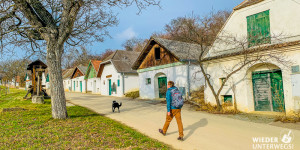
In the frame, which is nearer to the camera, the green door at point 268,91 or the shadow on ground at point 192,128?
the shadow on ground at point 192,128

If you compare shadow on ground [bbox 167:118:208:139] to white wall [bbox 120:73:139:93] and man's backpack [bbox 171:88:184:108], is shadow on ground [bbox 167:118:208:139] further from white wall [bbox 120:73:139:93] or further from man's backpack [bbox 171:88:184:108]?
white wall [bbox 120:73:139:93]

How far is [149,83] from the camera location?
1872cm

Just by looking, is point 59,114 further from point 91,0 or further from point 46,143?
point 91,0

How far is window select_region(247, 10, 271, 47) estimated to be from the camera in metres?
9.03

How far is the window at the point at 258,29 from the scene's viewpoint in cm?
903

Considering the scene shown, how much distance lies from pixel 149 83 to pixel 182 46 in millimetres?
4875

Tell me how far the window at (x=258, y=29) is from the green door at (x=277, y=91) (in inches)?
70.6

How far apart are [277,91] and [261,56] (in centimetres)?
203

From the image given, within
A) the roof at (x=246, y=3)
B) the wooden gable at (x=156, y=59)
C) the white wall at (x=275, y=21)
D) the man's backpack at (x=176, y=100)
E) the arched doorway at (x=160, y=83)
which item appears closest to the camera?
the man's backpack at (x=176, y=100)

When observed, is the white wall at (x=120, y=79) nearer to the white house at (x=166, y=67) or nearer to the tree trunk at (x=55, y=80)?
the white house at (x=166, y=67)

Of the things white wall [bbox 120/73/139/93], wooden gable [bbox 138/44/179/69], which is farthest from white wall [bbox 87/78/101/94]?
wooden gable [bbox 138/44/179/69]

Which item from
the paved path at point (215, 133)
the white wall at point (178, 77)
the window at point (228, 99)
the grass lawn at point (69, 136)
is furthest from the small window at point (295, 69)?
the grass lawn at point (69, 136)

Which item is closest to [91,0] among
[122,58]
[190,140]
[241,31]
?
[190,140]

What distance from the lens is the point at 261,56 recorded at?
8.51 m
